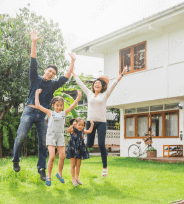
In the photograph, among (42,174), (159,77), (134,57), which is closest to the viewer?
(42,174)

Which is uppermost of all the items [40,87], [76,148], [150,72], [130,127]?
[150,72]

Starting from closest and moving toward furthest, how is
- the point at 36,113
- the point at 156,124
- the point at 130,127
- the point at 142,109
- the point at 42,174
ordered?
the point at 36,113 → the point at 42,174 → the point at 156,124 → the point at 142,109 → the point at 130,127

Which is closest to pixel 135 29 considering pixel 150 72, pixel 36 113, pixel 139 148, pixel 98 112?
pixel 150 72

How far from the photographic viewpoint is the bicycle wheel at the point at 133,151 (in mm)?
15469

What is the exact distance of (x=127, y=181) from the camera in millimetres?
5688

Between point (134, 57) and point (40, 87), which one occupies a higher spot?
point (134, 57)

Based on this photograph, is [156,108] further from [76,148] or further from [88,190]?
[88,190]

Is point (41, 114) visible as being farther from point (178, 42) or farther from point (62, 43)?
point (62, 43)

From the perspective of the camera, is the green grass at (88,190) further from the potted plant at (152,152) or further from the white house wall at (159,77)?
the potted plant at (152,152)

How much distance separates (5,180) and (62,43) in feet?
37.6

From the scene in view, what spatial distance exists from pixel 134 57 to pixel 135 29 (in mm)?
1561

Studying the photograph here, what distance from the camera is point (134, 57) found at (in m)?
14.1

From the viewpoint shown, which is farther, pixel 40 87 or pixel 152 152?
pixel 152 152

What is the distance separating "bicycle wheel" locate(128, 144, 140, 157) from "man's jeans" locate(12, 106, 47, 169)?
10766 millimetres
